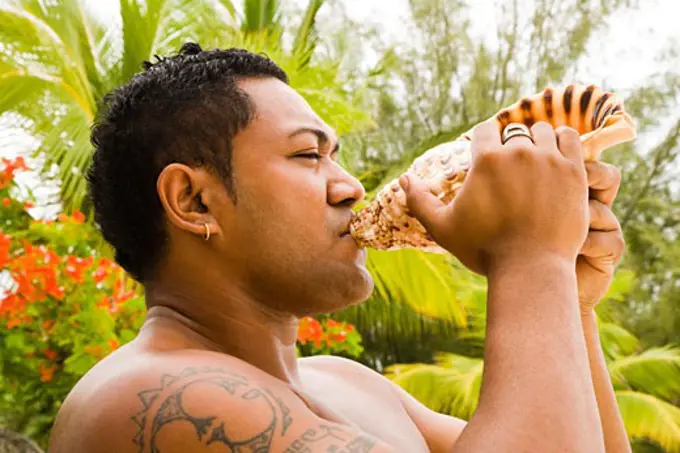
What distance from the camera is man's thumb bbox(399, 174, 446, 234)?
1.54m

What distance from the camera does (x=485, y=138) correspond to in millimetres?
1506

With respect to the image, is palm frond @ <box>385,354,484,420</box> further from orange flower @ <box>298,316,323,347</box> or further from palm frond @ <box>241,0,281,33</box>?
palm frond @ <box>241,0,281,33</box>

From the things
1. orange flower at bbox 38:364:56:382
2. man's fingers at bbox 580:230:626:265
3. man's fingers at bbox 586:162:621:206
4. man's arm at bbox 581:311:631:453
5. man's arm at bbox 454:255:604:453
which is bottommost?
orange flower at bbox 38:364:56:382

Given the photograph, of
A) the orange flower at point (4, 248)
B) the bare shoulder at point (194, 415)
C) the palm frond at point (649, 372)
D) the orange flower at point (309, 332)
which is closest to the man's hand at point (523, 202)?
the bare shoulder at point (194, 415)

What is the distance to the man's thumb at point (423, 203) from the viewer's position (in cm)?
154

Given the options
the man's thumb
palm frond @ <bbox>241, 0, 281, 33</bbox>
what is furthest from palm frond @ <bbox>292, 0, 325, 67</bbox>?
the man's thumb

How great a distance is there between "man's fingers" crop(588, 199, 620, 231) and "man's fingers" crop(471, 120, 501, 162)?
0.82ft

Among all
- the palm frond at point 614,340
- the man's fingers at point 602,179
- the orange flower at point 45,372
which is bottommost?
the palm frond at point 614,340

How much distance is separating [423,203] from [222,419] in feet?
1.51

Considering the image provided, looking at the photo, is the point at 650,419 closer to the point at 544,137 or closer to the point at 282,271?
the point at 282,271

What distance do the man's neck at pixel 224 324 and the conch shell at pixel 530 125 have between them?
10.6 inches

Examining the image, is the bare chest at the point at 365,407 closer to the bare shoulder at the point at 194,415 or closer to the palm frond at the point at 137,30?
the bare shoulder at the point at 194,415

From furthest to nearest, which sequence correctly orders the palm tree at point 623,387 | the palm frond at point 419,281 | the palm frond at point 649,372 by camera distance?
the palm frond at point 649,372, the palm tree at point 623,387, the palm frond at point 419,281

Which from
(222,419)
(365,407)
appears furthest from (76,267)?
(222,419)
